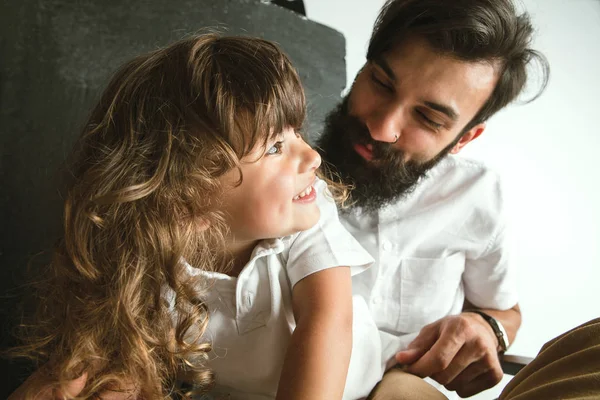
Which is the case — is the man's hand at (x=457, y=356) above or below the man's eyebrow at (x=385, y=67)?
below

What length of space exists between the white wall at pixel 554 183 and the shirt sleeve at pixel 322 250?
1470 millimetres

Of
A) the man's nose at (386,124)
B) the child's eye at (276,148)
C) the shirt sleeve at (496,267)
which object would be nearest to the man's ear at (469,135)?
the shirt sleeve at (496,267)

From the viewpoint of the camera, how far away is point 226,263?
3.25 feet

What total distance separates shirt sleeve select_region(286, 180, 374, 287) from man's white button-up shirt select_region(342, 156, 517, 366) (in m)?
0.32

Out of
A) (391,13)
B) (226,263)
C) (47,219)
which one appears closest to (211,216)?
(226,263)

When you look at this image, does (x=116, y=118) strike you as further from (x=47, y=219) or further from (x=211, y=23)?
(x=211, y=23)

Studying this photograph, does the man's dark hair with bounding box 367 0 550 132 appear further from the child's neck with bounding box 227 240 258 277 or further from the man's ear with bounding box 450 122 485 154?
the child's neck with bounding box 227 240 258 277

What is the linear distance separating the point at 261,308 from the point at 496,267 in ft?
2.47

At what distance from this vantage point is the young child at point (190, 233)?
84 cm

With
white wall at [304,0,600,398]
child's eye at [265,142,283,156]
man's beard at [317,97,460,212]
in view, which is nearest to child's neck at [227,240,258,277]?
child's eye at [265,142,283,156]

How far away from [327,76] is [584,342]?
1052 millimetres

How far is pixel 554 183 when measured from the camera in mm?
2375

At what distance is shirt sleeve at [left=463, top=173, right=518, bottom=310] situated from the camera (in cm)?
138

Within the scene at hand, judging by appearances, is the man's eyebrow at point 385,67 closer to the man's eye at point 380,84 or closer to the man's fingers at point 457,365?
the man's eye at point 380,84
